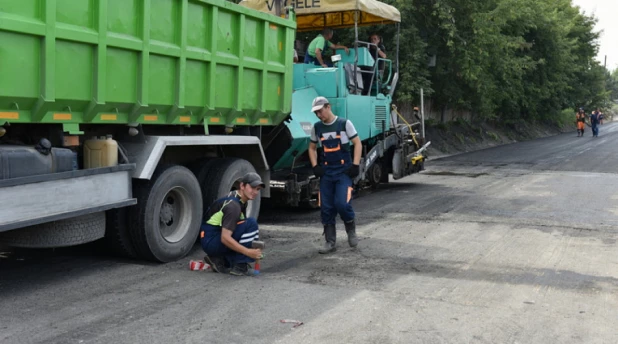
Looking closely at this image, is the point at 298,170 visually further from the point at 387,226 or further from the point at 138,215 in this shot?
the point at 138,215

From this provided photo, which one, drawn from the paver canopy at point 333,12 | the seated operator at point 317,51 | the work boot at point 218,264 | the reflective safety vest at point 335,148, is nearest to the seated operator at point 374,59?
the paver canopy at point 333,12

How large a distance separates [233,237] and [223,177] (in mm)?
1549

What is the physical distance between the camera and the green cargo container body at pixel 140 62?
16.6 ft

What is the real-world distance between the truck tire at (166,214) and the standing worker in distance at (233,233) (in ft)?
1.85

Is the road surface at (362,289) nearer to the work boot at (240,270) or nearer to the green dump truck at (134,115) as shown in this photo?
the work boot at (240,270)

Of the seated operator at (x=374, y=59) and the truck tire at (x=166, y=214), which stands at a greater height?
the seated operator at (x=374, y=59)

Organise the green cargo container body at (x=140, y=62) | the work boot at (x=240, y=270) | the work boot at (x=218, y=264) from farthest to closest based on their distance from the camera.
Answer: the work boot at (x=218, y=264) < the work boot at (x=240, y=270) < the green cargo container body at (x=140, y=62)

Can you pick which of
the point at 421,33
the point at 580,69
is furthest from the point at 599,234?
the point at 580,69

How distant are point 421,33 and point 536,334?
19.9 metres

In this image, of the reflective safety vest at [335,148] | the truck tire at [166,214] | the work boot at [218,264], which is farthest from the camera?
the reflective safety vest at [335,148]

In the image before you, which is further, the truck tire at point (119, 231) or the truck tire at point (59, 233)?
the truck tire at point (119, 231)

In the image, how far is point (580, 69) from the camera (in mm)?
46969

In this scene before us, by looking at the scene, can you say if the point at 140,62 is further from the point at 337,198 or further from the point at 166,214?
the point at 337,198

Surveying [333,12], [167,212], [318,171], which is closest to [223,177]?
[167,212]
